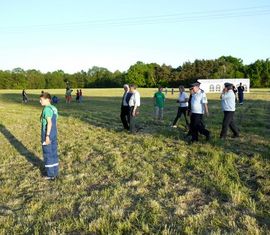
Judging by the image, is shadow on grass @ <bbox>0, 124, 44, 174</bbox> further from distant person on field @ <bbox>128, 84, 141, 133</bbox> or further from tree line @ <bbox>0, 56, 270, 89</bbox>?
tree line @ <bbox>0, 56, 270, 89</bbox>

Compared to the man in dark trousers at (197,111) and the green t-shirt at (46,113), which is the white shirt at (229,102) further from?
the green t-shirt at (46,113)

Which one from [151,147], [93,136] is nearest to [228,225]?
[151,147]

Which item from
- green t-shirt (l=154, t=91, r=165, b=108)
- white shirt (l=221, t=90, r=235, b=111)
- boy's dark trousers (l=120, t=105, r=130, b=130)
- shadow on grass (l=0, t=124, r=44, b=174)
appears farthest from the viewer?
green t-shirt (l=154, t=91, r=165, b=108)

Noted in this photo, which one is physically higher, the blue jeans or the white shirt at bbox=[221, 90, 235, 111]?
the white shirt at bbox=[221, 90, 235, 111]

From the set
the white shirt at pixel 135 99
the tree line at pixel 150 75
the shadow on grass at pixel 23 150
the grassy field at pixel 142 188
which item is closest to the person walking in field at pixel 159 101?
the white shirt at pixel 135 99

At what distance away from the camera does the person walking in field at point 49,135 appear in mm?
7840

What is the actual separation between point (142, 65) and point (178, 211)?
11951 centimetres

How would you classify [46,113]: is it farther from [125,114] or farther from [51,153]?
[125,114]

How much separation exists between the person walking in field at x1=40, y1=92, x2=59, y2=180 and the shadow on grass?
589 mm

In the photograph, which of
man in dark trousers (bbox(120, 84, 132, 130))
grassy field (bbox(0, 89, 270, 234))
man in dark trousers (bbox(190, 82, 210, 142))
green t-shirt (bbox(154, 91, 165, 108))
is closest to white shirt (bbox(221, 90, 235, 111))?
man in dark trousers (bbox(190, 82, 210, 142))

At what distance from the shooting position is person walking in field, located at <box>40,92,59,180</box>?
7.84 meters

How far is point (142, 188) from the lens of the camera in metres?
6.87

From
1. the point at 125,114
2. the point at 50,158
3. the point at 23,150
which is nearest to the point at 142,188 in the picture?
the point at 50,158

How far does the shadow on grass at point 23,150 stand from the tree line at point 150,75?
3607 inches
